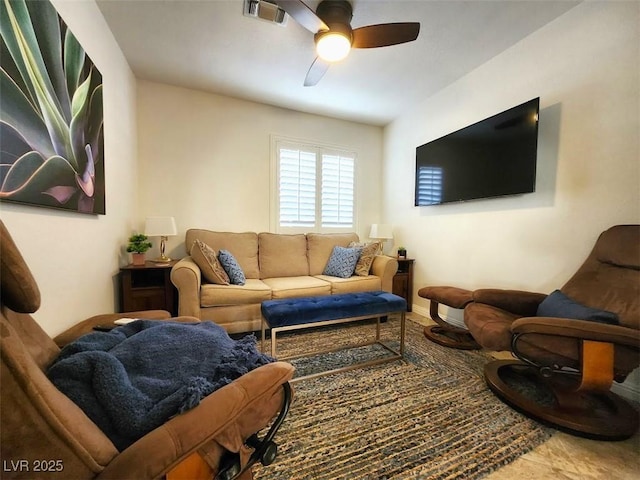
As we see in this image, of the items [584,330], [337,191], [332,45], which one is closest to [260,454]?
[584,330]

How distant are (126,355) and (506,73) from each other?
133 inches

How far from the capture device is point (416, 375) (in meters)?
1.86

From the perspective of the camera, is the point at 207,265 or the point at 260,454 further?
the point at 207,265

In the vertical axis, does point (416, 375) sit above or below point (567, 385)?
below

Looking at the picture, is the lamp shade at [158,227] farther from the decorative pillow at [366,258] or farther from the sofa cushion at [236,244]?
the decorative pillow at [366,258]

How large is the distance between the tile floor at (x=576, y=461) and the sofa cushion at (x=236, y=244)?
2.54 m

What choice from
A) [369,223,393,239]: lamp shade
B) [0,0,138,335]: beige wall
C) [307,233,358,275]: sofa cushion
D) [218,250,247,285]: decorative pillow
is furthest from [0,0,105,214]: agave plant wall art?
[369,223,393,239]: lamp shade

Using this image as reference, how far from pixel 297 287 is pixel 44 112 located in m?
2.04

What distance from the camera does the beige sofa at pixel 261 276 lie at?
226 cm

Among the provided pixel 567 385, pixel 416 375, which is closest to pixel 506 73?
pixel 567 385

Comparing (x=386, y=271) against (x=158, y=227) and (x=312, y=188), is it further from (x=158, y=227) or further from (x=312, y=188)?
(x=158, y=227)

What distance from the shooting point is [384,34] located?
70.2 inches

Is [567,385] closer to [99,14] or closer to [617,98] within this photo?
[617,98]

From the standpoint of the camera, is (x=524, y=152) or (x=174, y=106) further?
(x=174, y=106)
